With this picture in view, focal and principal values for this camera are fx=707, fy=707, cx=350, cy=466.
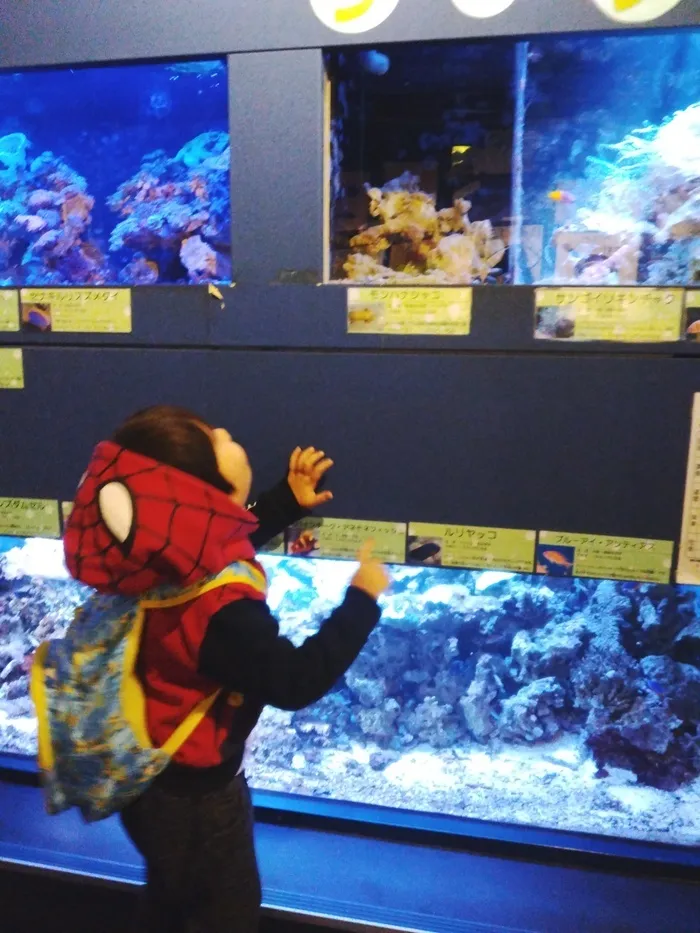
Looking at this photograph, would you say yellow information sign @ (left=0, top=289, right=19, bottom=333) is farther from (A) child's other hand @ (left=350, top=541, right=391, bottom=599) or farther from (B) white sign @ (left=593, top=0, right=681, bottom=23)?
(B) white sign @ (left=593, top=0, right=681, bottom=23)

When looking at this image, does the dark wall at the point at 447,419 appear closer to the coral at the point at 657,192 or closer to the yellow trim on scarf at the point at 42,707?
the coral at the point at 657,192

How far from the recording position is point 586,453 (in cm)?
105

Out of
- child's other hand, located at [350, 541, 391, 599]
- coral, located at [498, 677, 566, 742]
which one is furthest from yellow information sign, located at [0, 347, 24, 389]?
coral, located at [498, 677, 566, 742]

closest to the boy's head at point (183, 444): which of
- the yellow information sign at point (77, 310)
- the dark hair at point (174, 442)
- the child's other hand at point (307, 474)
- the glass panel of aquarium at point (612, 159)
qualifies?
the dark hair at point (174, 442)

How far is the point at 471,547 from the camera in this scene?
111cm

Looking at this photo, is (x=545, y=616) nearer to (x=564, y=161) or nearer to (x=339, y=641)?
(x=339, y=641)

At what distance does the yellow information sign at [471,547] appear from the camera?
1098mm

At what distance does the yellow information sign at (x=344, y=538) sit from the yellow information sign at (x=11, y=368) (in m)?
0.54

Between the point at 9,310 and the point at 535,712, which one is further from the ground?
the point at 9,310

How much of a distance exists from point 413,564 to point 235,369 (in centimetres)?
42

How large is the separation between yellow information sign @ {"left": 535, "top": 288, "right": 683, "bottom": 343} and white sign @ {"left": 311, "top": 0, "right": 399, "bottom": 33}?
1.48 feet

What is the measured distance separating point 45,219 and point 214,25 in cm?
44

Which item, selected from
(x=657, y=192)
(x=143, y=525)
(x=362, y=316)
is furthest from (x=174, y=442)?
(x=657, y=192)

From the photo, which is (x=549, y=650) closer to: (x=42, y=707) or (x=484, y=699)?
(x=484, y=699)
